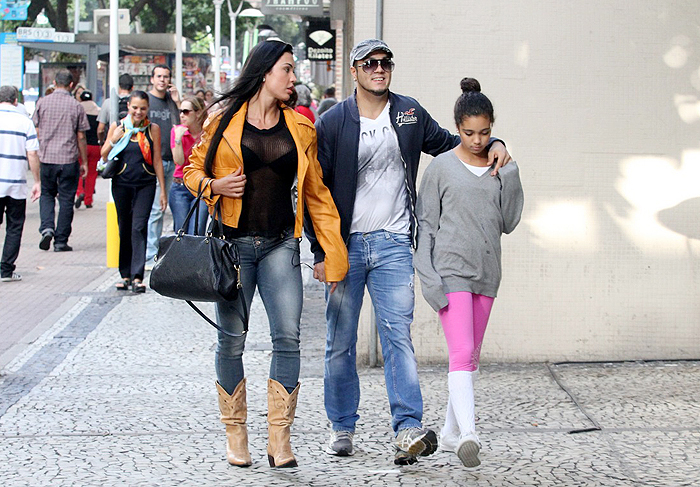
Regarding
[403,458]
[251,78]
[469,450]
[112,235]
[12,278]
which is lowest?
[403,458]

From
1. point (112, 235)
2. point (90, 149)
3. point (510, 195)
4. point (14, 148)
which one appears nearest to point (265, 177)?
point (510, 195)

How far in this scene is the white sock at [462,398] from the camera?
484 centimetres

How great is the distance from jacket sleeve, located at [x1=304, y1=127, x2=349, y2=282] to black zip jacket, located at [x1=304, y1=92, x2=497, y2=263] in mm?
90

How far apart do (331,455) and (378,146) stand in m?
1.44

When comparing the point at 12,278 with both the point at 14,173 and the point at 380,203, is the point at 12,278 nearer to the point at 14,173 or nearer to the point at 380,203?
the point at 14,173

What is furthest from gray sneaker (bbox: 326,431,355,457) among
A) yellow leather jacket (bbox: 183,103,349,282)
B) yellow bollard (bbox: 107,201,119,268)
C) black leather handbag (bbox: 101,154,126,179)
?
yellow bollard (bbox: 107,201,119,268)

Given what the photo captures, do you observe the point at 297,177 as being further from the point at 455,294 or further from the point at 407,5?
the point at 407,5

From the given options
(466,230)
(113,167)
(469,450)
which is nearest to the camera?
(469,450)

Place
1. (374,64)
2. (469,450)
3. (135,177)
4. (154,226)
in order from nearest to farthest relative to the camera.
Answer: (469,450)
(374,64)
(135,177)
(154,226)

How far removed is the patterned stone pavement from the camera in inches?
197

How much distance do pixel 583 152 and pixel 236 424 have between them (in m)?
3.12

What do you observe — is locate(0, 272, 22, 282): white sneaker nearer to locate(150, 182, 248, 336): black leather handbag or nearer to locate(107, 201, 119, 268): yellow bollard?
locate(107, 201, 119, 268): yellow bollard

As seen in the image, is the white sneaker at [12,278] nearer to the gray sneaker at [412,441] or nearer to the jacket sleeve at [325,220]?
the jacket sleeve at [325,220]

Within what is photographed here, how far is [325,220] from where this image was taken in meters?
5.07
